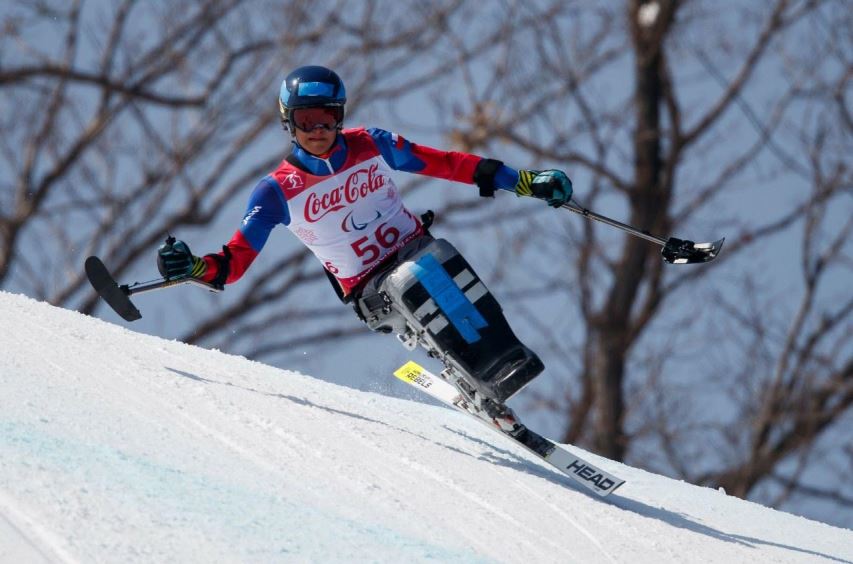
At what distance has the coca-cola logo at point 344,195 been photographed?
653cm

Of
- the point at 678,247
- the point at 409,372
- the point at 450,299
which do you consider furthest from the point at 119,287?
the point at 678,247

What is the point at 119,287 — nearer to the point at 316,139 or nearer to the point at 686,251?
the point at 316,139

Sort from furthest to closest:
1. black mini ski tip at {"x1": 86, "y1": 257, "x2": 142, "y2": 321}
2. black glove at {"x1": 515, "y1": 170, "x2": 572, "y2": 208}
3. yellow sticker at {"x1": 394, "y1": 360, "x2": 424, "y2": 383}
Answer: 1. yellow sticker at {"x1": 394, "y1": 360, "x2": 424, "y2": 383}
2. black glove at {"x1": 515, "y1": 170, "x2": 572, "y2": 208}
3. black mini ski tip at {"x1": 86, "y1": 257, "x2": 142, "y2": 321}

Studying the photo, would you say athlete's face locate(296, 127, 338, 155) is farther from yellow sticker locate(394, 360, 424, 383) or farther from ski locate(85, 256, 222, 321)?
yellow sticker locate(394, 360, 424, 383)

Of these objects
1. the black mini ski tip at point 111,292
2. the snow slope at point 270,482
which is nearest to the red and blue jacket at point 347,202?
the black mini ski tip at point 111,292

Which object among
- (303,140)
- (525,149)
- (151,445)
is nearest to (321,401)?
(303,140)

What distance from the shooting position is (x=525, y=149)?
1650 centimetres

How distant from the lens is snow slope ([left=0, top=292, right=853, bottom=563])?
4.12 m

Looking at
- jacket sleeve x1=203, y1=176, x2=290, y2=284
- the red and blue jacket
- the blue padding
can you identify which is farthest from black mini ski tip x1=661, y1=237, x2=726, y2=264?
jacket sleeve x1=203, y1=176, x2=290, y2=284

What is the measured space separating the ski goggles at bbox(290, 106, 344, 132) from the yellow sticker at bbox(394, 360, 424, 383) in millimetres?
1784

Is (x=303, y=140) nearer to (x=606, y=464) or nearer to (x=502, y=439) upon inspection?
(x=502, y=439)

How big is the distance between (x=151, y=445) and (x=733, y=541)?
2658mm

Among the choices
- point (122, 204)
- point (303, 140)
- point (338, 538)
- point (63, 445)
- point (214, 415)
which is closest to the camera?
point (338, 538)

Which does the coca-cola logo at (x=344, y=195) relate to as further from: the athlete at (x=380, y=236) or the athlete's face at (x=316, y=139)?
the athlete's face at (x=316, y=139)
